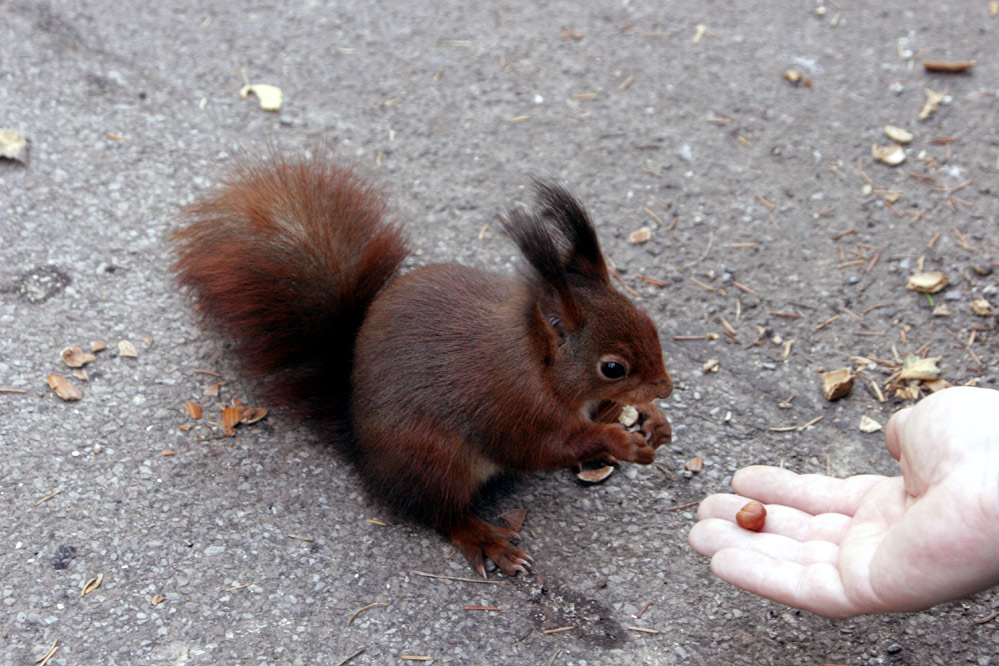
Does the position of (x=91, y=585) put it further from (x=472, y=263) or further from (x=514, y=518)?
(x=472, y=263)

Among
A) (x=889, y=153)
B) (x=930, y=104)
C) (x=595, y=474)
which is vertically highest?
(x=930, y=104)

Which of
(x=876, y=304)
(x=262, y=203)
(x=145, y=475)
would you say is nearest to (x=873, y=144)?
(x=876, y=304)

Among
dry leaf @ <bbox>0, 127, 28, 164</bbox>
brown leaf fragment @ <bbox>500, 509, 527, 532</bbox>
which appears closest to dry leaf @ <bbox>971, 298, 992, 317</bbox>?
brown leaf fragment @ <bbox>500, 509, 527, 532</bbox>

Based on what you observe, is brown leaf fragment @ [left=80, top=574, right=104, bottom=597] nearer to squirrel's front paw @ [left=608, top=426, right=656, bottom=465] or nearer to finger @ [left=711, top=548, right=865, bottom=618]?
squirrel's front paw @ [left=608, top=426, right=656, bottom=465]

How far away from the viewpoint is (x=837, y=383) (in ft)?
7.00

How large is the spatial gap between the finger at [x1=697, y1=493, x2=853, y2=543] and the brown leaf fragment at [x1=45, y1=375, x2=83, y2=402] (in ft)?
4.67

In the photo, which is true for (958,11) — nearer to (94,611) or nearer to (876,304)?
(876,304)

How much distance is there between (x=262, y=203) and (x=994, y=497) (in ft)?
4.86

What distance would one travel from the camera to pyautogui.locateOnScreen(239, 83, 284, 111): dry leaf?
2.91 metres

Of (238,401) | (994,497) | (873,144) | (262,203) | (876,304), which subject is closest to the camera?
(994,497)

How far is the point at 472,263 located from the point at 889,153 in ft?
4.60

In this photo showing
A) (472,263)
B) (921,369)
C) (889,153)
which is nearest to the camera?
(921,369)

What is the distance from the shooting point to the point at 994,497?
126 cm

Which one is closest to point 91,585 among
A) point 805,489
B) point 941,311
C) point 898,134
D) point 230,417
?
point 230,417
